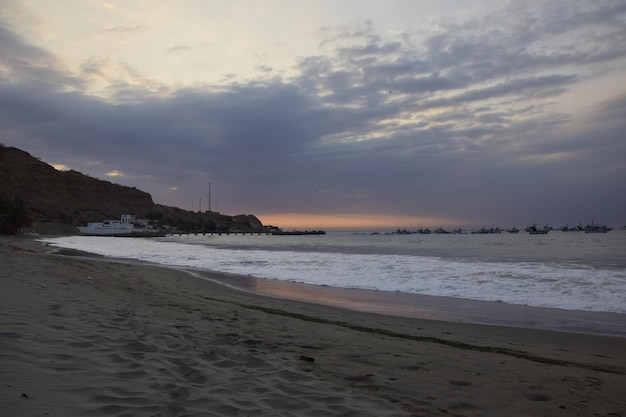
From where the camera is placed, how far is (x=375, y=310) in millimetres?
11414

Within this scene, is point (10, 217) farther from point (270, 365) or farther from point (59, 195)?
point (59, 195)

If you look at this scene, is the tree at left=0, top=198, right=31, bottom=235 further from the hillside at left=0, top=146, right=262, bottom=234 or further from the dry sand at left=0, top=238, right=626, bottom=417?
the dry sand at left=0, top=238, right=626, bottom=417

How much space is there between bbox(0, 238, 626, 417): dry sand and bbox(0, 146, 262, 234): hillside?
348 ft

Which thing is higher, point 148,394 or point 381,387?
point 148,394

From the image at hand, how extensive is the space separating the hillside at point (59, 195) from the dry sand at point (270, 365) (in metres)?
106

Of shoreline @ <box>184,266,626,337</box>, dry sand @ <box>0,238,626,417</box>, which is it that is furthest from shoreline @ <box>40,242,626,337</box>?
dry sand @ <box>0,238,626,417</box>

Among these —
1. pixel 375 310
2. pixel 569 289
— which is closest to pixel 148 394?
pixel 375 310

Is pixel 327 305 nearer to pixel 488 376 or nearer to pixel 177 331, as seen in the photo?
pixel 177 331

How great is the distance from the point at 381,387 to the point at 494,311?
26.4ft

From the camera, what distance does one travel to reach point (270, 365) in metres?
5.17

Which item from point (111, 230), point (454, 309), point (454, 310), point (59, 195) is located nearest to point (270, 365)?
point (454, 310)

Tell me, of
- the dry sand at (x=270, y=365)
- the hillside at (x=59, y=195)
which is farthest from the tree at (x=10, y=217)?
the dry sand at (x=270, y=365)

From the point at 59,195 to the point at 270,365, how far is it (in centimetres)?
16146

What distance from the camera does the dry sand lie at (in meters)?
3.65
